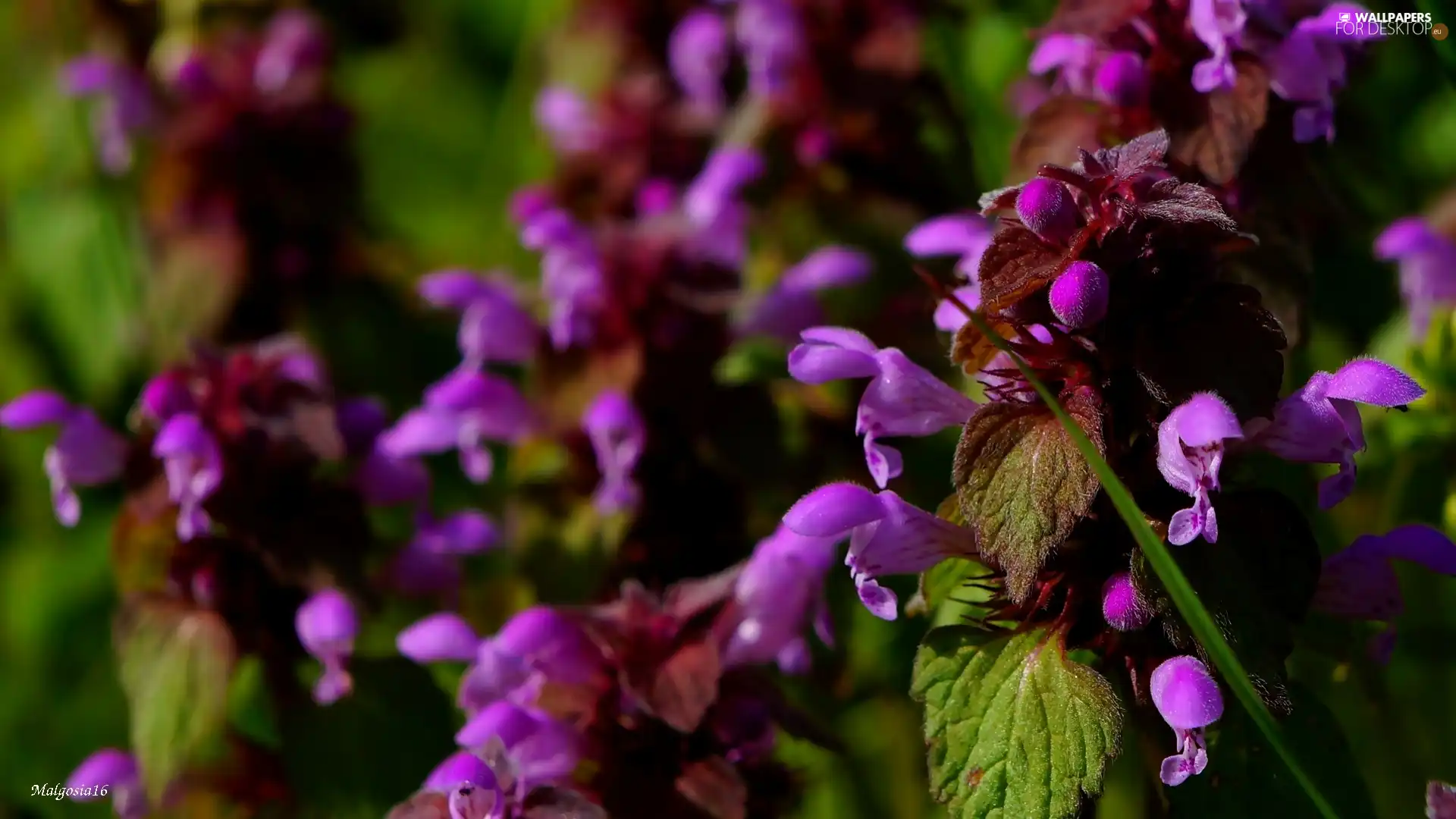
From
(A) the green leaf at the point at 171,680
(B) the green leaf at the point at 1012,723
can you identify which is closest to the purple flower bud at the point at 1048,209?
(B) the green leaf at the point at 1012,723

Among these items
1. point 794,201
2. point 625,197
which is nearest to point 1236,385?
point 794,201

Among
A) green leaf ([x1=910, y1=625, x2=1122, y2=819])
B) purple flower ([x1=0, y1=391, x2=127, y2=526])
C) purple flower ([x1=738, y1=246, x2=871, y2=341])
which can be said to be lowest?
purple flower ([x1=738, y1=246, x2=871, y2=341])

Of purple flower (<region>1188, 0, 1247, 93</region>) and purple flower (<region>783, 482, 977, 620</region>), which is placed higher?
purple flower (<region>1188, 0, 1247, 93</region>)

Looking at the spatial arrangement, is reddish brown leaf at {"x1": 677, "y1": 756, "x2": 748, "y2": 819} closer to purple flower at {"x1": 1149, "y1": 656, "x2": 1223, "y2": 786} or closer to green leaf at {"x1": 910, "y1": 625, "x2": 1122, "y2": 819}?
green leaf at {"x1": 910, "y1": 625, "x2": 1122, "y2": 819}

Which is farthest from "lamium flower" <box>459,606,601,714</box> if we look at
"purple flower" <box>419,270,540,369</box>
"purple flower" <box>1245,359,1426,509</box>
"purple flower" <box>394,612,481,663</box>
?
"purple flower" <box>1245,359,1426,509</box>

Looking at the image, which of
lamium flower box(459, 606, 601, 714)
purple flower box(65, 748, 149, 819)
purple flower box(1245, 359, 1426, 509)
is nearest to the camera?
purple flower box(1245, 359, 1426, 509)

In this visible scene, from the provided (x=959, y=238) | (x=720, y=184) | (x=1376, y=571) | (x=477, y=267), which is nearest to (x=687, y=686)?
(x=959, y=238)

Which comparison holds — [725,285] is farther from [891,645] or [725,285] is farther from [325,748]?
[325,748]

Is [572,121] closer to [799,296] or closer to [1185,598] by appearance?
[799,296]

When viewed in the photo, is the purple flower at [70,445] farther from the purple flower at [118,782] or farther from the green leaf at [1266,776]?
the green leaf at [1266,776]
